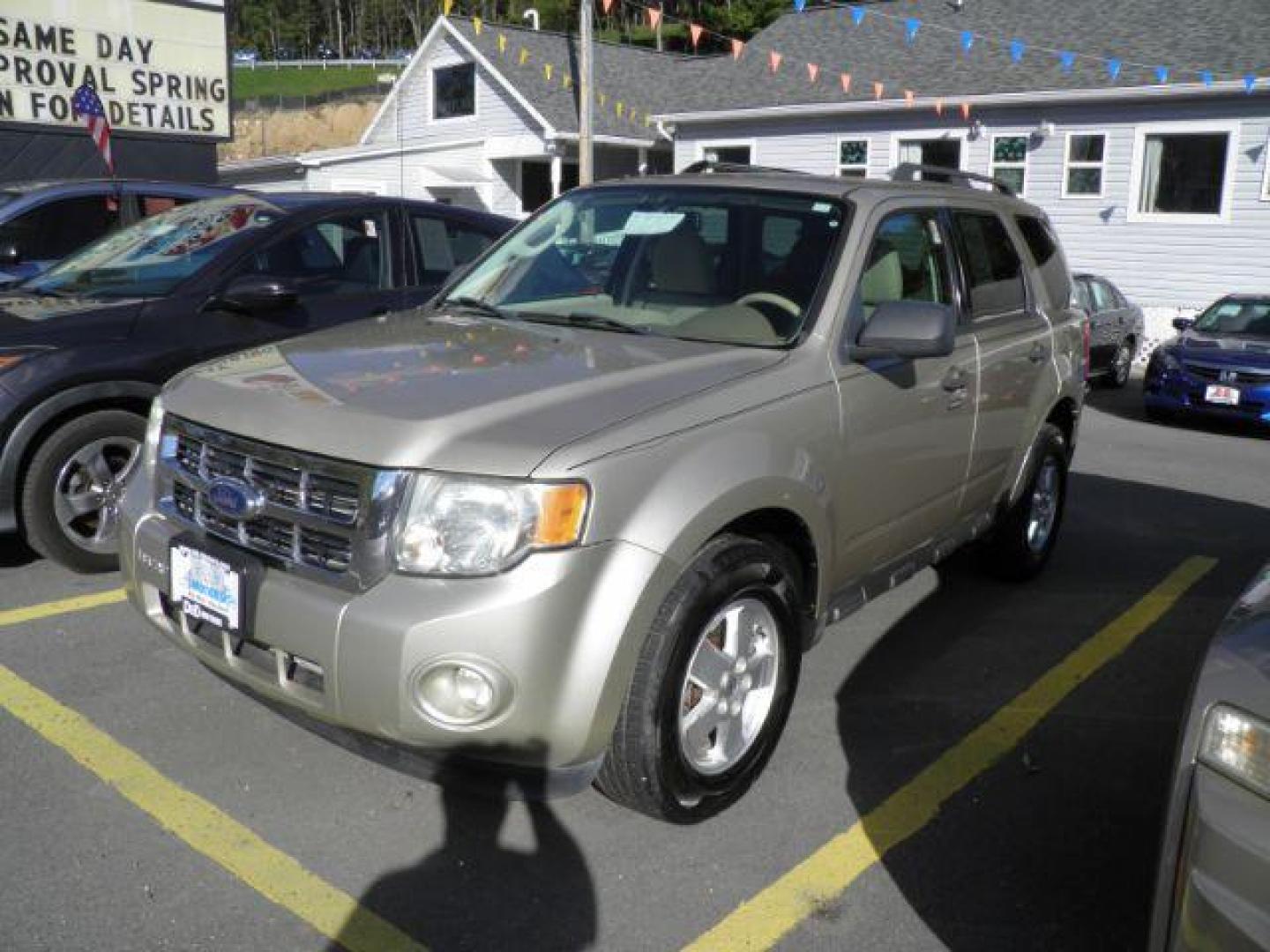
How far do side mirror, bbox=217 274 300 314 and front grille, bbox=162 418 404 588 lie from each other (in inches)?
82.9

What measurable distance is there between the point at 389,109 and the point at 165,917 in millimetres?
29123

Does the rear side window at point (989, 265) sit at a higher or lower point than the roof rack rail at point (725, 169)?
lower

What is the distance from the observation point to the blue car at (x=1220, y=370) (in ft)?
35.4

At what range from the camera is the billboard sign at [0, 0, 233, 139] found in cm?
1334

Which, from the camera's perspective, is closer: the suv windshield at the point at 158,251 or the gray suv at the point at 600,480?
the gray suv at the point at 600,480

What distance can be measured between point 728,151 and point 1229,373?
40.9 feet

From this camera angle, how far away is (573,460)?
110 inches

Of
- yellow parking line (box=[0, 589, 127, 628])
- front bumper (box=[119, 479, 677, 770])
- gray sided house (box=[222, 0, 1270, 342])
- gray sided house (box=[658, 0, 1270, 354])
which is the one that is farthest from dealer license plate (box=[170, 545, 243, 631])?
gray sided house (box=[658, 0, 1270, 354])

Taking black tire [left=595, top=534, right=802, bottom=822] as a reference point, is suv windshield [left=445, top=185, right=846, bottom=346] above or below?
above

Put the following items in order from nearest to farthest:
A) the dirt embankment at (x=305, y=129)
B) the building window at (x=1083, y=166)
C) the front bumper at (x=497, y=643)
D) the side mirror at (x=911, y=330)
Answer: the front bumper at (x=497, y=643) < the side mirror at (x=911, y=330) < the building window at (x=1083, y=166) < the dirt embankment at (x=305, y=129)

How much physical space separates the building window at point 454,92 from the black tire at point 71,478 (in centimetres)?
2359

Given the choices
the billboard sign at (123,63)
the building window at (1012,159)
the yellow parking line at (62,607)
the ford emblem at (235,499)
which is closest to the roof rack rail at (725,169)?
the ford emblem at (235,499)

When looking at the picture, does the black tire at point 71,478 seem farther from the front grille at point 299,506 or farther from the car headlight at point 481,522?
the car headlight at point 481,522

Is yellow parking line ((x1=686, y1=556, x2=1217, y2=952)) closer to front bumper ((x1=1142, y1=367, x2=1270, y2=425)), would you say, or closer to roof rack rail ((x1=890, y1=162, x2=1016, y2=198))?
roof rack rail ((x1=890, y1=162, x2=1016, y2=198))
